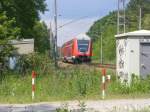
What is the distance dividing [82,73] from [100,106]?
7902mm

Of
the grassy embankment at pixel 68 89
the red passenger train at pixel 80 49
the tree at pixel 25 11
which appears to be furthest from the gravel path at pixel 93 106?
the red passenger train at pixel 80 49

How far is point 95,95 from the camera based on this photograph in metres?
22.2

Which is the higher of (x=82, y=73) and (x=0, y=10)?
(x=0, y=10)

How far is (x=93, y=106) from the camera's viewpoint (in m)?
18.6

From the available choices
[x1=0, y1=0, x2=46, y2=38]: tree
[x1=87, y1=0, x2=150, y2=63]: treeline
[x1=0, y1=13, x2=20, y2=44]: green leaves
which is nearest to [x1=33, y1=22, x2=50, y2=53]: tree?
[x1=0, y1=0, x2=46, y2=38]: tree

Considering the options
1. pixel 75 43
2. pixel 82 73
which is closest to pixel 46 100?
pixel 82 73

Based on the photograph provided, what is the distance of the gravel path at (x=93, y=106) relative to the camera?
57.5 feet

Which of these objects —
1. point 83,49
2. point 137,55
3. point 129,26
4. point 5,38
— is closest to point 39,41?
point 83,49

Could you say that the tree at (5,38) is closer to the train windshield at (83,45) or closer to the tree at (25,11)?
the tree at (25,11)

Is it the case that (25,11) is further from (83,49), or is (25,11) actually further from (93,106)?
(93,106)

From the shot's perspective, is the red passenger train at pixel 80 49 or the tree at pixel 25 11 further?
the red passenger train at pixel 80 49

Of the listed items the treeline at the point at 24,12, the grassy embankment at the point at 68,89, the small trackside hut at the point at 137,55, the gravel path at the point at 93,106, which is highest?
the treeline at the point at 24,12

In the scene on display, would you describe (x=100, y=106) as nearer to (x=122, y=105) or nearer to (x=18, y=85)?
(x=122, y=105)

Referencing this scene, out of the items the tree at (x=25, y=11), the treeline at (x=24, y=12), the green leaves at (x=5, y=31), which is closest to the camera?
the green leaves at (x=5, y=31)
